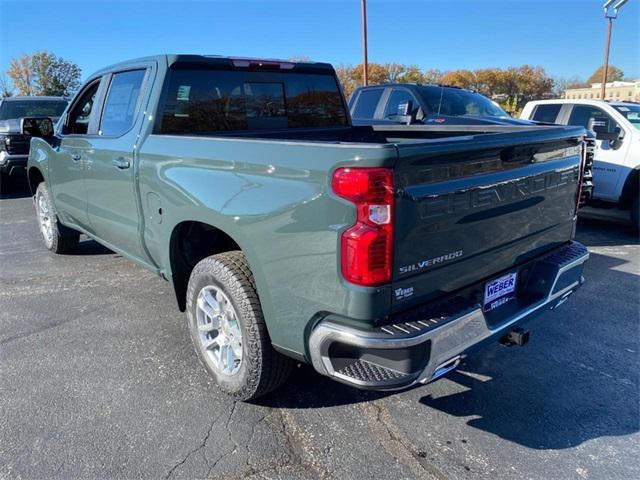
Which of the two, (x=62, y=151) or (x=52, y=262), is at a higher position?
(x=62, y=151)

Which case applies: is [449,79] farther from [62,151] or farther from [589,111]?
[62,151]

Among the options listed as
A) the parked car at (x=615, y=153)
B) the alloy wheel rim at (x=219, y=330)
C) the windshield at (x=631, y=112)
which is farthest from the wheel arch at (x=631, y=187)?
the alloy wheel rim at (x=219, y=330)

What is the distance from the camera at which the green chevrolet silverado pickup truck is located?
7.13ft

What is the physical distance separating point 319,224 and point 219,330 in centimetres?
122

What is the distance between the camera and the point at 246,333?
2721 mm

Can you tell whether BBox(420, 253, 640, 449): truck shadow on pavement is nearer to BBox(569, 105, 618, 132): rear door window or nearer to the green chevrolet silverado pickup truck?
the green chevrolet silverado pickup truck

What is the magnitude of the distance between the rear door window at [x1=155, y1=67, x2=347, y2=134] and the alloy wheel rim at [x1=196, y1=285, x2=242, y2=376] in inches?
49.5

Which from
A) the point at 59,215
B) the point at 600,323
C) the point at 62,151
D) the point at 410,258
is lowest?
the point at 600,323

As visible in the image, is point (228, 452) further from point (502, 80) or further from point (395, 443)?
point (502, 80)

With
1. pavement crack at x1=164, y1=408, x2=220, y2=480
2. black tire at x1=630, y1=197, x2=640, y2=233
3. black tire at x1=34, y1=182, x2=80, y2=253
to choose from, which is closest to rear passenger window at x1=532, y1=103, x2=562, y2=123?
black tire at x1=630, y1=197, x2=640, y2=233

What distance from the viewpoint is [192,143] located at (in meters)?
2.98

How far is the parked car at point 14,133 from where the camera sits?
10.0 m

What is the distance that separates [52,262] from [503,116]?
22.7 feet

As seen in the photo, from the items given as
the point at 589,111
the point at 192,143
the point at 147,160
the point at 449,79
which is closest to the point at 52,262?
the point at 147,160
